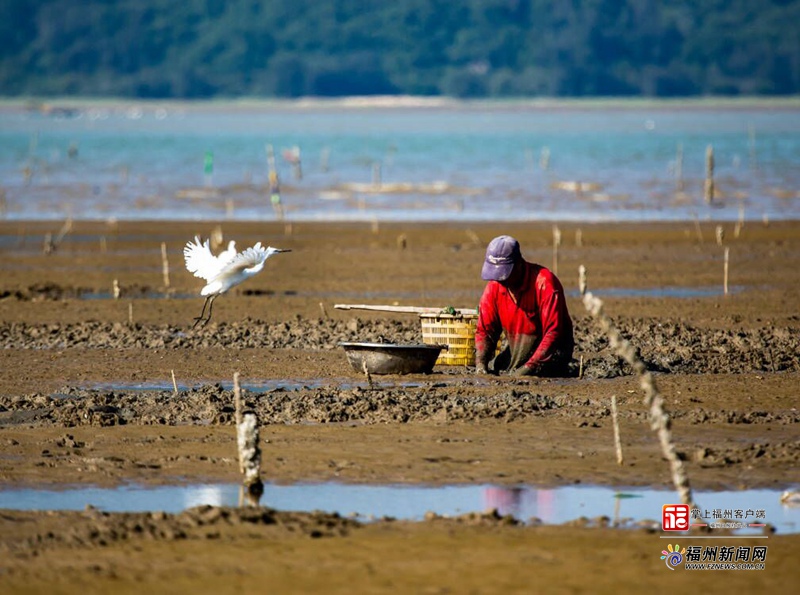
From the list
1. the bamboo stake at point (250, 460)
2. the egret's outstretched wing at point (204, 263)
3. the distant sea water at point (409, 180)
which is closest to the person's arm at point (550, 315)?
the egret's outstretched wing at point (204, 263)

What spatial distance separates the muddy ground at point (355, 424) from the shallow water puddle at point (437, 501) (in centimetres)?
18

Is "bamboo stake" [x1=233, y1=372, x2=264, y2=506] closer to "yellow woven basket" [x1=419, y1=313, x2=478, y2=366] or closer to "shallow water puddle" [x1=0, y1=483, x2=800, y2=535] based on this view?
"shallow water puddle" [x1=0, y1=483, x2=800, y2=535]

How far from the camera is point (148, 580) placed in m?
6.79

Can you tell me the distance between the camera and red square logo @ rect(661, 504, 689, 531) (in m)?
7.56

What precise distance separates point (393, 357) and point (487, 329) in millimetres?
798

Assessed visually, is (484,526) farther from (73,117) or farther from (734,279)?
(73,117)

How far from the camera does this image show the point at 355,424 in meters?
10.3

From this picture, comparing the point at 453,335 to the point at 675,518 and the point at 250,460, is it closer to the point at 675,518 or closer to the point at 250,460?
the point at 250,460

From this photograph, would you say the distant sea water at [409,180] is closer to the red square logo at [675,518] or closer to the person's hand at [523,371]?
the person's hand at [523,371]

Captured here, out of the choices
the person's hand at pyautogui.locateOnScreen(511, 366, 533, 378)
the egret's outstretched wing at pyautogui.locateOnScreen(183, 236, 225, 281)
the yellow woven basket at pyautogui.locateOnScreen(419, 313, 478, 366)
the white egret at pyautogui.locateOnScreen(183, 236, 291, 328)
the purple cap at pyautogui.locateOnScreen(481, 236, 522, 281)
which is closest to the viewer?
the purple cap at pyautogui.locateOnScreen(481, 236, 522, 281)

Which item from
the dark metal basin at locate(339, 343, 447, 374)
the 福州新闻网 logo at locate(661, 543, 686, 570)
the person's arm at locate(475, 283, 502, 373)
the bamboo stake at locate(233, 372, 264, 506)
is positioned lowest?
the 福州新闻网 logo at locate(661, 543, 686, 570)

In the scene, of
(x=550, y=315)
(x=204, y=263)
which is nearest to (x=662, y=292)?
(x=204, y=263)

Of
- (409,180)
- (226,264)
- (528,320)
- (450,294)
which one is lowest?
(528,320)

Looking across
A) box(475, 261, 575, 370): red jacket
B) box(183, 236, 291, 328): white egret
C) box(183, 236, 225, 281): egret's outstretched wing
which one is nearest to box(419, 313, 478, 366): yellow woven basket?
box(475, 261, 575, 370): red jacket
